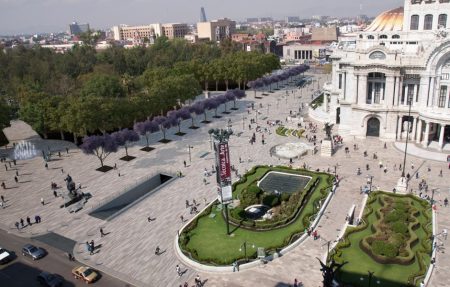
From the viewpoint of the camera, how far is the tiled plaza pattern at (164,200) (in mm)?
36375

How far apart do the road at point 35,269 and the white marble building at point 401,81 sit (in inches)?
2127

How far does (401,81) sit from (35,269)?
2458 inches

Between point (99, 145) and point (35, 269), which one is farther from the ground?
point (99, 145)

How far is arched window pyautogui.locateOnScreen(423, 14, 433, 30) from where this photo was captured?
248 feet

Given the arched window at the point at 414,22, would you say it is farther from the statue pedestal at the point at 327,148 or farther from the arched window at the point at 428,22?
the statue pedestal at the point at 327,148

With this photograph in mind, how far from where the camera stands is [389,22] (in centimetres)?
8419

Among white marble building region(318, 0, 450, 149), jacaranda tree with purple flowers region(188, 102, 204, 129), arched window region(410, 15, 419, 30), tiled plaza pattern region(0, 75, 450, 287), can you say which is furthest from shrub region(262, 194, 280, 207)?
arched window region(410, 15, 419, 30)

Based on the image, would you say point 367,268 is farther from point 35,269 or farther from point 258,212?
point 35,269

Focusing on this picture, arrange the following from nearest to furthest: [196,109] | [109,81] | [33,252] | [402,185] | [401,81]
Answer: [33,252], [402,185], [401,81], [196,109], [109,81]

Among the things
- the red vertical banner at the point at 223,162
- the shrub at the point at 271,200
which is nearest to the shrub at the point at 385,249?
the shrub at the point at 271,200

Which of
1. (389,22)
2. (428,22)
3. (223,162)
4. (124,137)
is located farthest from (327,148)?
(389,22)

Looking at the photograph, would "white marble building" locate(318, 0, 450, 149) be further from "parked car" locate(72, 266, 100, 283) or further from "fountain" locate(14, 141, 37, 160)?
"fountain" locate(14, 141, 37, 160)

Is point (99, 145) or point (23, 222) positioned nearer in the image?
point (23, 222)

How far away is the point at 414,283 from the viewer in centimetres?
3281
